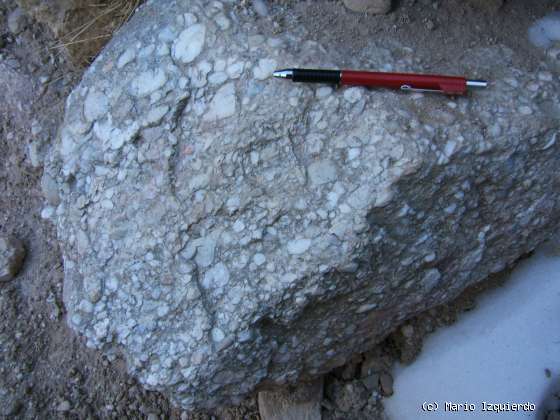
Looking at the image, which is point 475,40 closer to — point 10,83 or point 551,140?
point 551,140

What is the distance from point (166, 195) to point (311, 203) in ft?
1.03

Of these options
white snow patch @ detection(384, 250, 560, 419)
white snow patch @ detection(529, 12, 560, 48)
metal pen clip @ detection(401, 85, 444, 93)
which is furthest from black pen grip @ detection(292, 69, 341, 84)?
white snow patch @ detection(384, 250, 560, 419)

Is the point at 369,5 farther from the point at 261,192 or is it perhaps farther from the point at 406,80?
the point at 261,192

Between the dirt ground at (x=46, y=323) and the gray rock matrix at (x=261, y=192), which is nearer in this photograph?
the gray rock matrix at (x=261, y=192)

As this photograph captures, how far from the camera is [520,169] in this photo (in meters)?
1.34

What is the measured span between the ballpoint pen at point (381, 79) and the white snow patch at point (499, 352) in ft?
2.09

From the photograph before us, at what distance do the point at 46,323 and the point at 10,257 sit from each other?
21cm

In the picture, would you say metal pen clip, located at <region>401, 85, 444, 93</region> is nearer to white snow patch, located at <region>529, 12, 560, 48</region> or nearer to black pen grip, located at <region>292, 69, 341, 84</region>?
black pen grip, located at <region>292, 69, 341, 84</region>

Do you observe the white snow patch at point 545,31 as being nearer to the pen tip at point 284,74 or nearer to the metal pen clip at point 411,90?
the metal pen clip at point 411,90

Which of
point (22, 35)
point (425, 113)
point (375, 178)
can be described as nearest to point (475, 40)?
point (425, 113)

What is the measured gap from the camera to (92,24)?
63.7 inches

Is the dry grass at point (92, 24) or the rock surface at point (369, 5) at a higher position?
the dry grass at point (92, 24)

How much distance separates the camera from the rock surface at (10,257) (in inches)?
67.2

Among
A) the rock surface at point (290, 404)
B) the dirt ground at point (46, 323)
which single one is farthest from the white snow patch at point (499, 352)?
the rock surface at point (290, 404)
